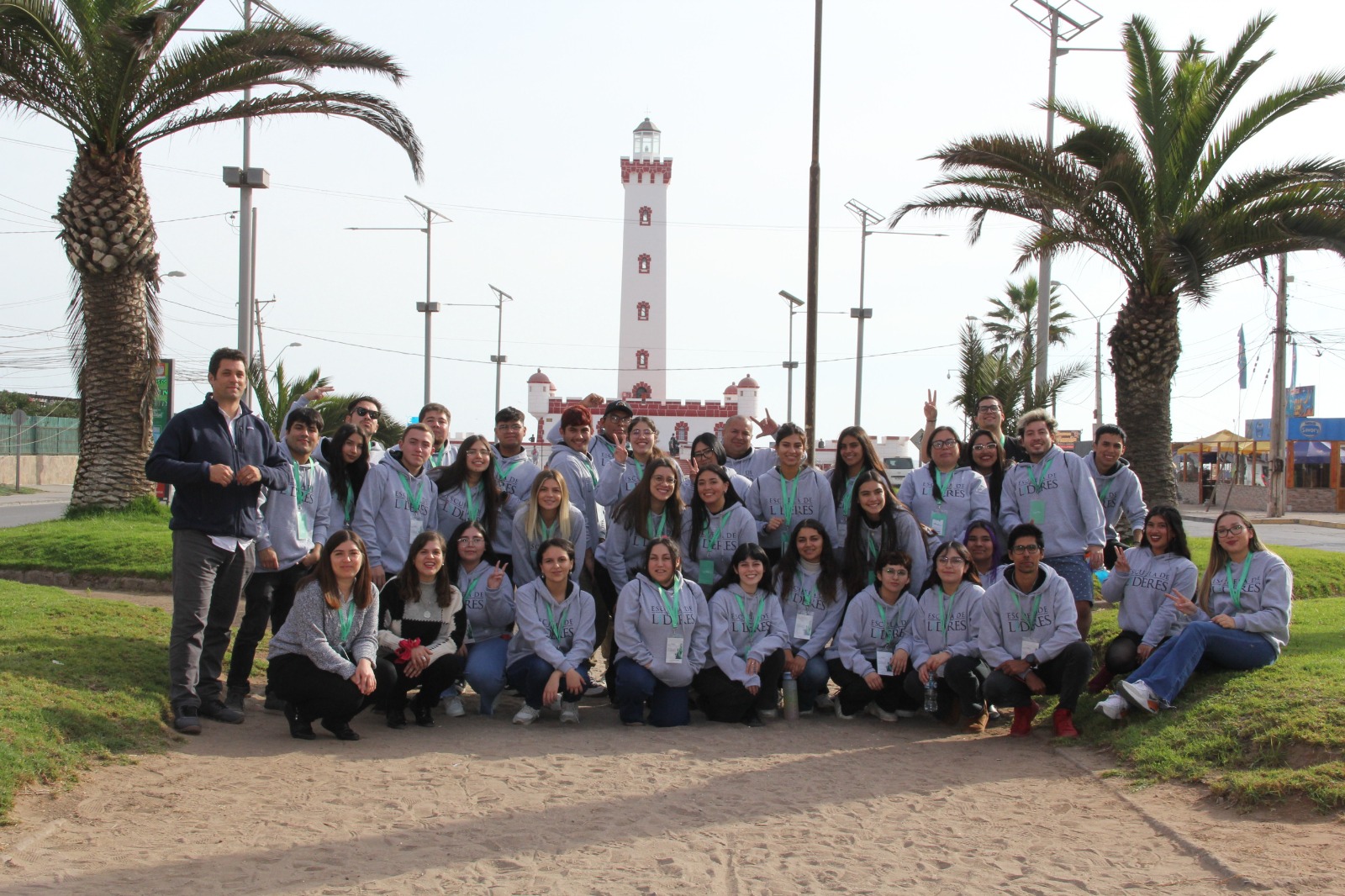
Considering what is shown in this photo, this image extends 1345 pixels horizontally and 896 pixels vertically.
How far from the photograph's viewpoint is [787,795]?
570cm

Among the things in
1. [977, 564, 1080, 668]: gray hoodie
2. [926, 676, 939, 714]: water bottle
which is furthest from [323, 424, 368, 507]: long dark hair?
[977, 564, 1080, 668]: gray hoodie

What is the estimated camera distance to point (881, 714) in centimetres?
763

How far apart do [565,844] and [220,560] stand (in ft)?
10.00

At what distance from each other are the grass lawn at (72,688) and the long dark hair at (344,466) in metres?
1.62

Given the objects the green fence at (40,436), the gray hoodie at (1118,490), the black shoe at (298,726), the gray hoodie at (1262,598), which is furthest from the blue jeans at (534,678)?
the green fence at (40,436)

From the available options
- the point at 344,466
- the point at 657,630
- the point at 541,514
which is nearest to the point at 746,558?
the point at 657,630

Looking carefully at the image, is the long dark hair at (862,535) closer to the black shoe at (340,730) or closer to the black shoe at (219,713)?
the black shoe at (340,730)

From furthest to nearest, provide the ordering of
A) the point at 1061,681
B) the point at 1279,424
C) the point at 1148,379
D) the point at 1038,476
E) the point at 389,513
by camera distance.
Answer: the point at 1279,424
the point at 1148,379
the point at 1038,476
the point at 389,513
the point at 1061,681

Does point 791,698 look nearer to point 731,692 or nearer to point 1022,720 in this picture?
point 731,692

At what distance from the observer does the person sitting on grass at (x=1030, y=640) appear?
7.02 meters

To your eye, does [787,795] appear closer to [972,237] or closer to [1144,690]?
[1144,690]

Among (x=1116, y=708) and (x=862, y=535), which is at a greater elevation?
(x=862, y=535)

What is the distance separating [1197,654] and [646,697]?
11.1 ft

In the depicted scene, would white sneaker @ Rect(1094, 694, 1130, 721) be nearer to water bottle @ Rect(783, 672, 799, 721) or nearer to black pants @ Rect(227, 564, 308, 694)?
water bottle @ Rect(783, 672, 799, 721)
